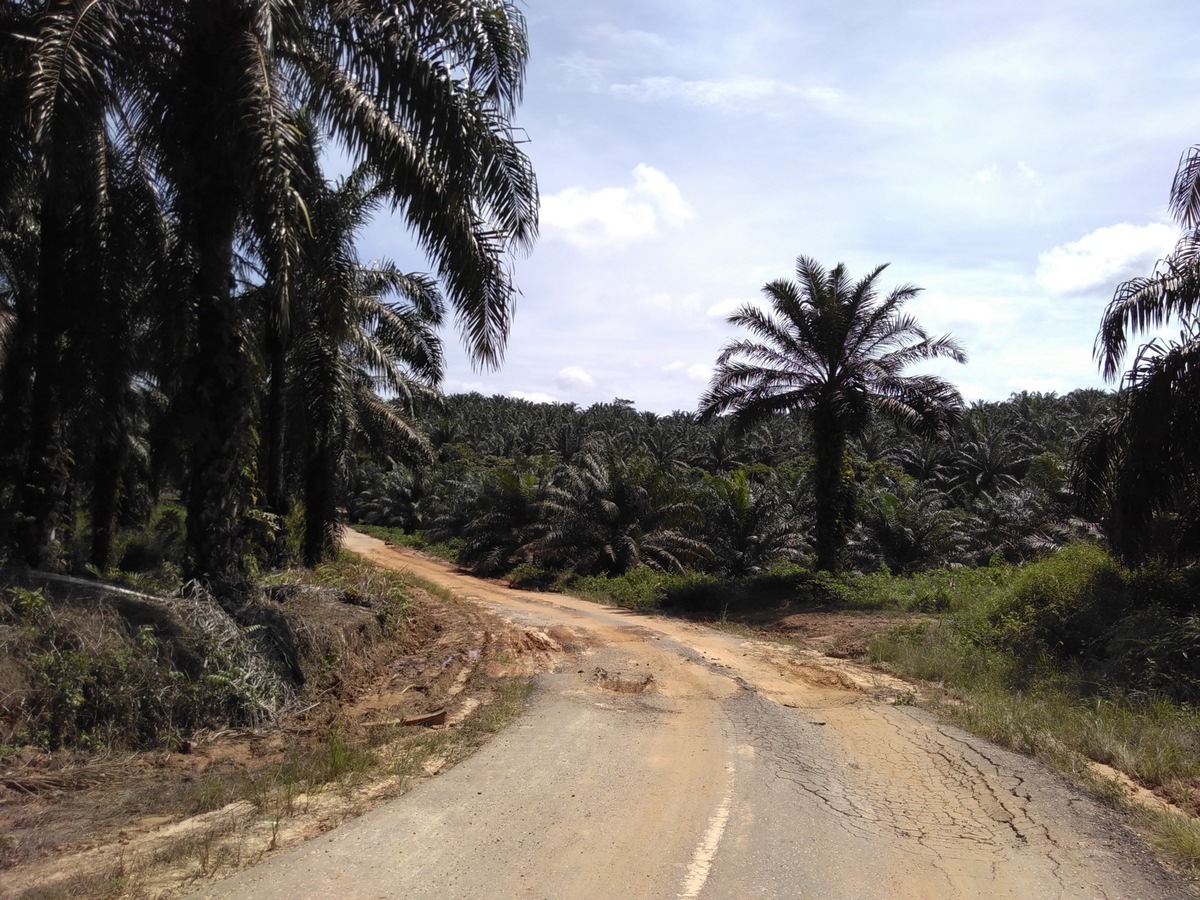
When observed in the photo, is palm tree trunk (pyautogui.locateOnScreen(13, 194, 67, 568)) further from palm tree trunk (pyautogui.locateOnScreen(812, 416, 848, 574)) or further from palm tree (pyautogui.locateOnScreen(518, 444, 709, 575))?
palm tree (pyautogui.locateOnScreen(518, 444, 709, 575))

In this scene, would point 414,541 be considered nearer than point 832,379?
No

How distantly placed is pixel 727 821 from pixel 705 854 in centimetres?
61

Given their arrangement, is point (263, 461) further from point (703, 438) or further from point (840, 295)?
point (703, 438)

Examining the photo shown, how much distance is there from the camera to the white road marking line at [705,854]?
14.9ft

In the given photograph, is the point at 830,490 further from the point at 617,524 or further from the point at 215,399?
the point at 215,399

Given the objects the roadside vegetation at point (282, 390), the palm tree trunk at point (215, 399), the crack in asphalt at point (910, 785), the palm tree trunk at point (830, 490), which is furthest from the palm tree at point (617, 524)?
the crack in asphalt at point (910, 785)

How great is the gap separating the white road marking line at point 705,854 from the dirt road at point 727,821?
0.04ft

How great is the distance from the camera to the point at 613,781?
638 centimetres

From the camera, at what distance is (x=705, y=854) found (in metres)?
5.02

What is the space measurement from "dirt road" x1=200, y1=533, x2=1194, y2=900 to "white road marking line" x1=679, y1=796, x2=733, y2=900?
0.01 metres

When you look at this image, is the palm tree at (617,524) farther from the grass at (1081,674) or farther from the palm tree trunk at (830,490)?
the grass at (1081,674)

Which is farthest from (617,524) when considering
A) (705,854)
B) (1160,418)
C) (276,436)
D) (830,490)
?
(705,854)

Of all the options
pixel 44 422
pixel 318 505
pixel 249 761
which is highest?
pixel 44 422

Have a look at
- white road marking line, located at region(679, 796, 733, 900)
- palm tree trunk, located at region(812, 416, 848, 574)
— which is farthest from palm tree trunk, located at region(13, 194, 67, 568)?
palm tree trunk, located at region(812, 416, 848, 574)
